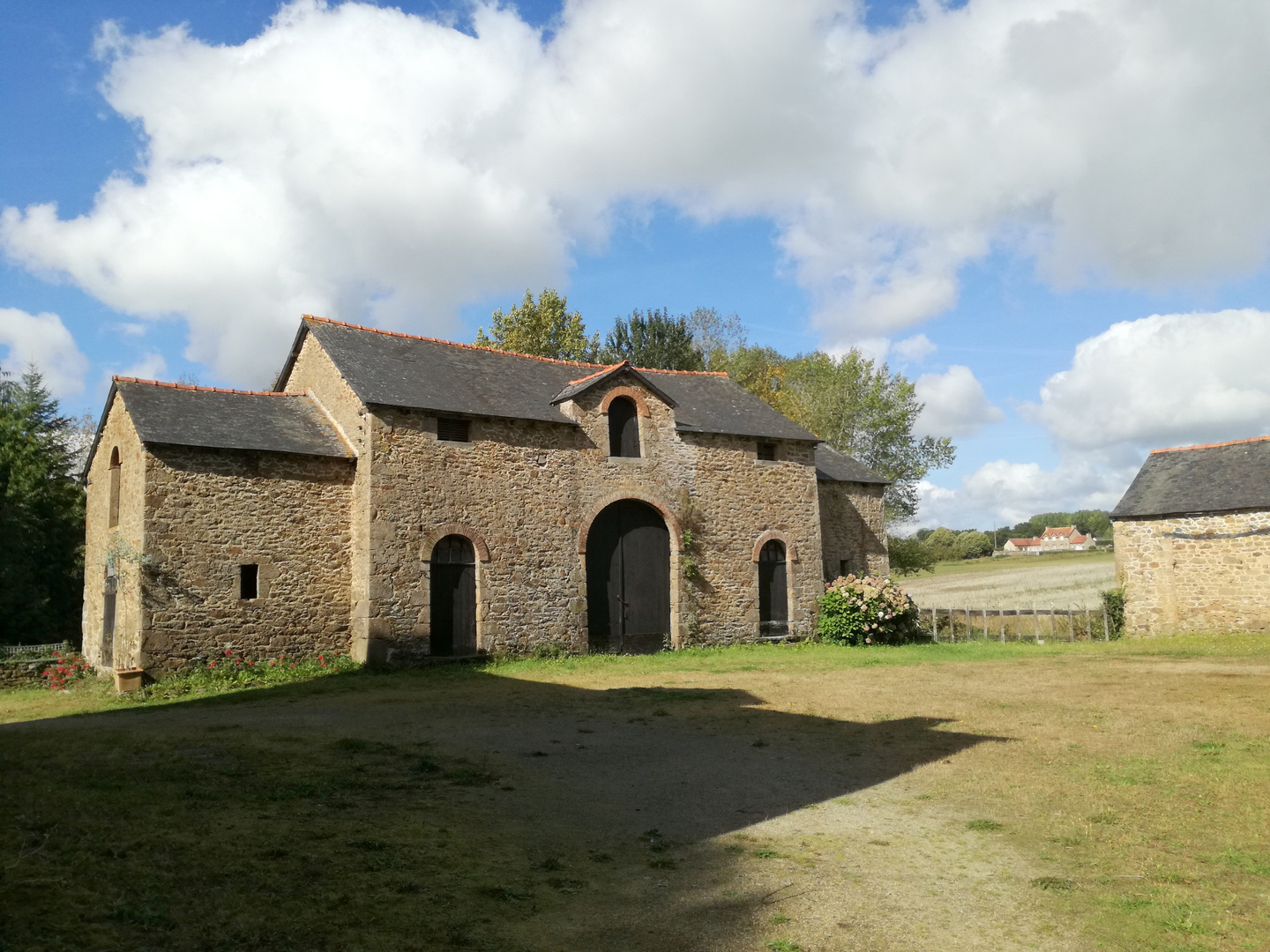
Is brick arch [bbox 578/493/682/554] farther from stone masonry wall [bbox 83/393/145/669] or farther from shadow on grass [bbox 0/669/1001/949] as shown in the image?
stone masonry wall [bbox 83/393/145/669]

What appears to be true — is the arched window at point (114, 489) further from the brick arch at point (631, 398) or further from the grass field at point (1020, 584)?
the grass field at point (1020, 584)

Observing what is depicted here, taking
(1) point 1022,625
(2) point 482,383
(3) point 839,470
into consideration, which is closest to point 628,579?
(2) point 482,383

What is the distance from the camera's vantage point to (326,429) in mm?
17828

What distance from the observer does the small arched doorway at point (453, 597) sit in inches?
680

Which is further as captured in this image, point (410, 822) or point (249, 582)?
point (249, 582)

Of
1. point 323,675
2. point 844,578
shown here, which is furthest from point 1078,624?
point 323,675

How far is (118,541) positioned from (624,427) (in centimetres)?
1066

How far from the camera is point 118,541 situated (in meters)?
16.5

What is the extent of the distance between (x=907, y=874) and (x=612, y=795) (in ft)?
9.22

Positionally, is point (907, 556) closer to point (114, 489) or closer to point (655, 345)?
point (655, 345)

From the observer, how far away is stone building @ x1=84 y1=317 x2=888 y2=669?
51.5ft

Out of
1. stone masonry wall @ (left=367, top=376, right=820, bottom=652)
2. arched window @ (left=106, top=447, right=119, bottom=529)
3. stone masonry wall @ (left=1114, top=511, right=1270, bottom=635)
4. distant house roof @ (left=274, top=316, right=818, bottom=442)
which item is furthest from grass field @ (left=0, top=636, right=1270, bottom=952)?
stone masonry wall @ (left=1114, top=511, right=1270, bottom=635)

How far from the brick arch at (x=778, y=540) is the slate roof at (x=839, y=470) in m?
2.62

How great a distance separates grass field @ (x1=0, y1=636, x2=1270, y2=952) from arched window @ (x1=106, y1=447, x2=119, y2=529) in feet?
20.5
